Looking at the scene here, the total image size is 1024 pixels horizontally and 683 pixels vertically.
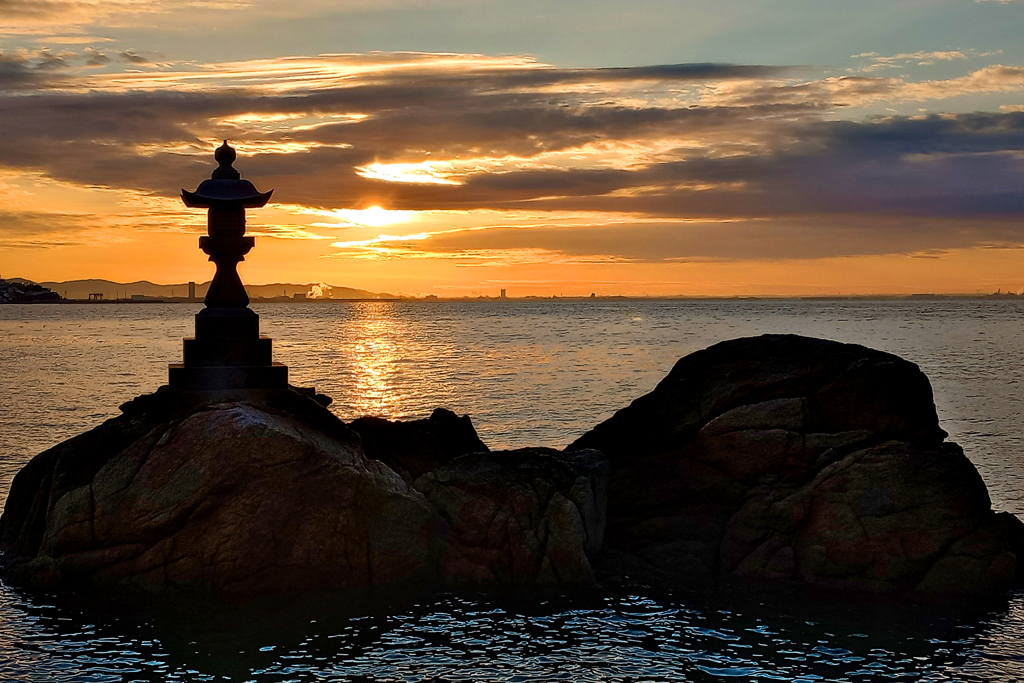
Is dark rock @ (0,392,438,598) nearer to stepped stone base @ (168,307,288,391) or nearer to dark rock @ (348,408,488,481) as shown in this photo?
stepped stone base @ (168,307,288,391)

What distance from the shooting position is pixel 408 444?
1827 centimetres

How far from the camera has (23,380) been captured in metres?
55.0

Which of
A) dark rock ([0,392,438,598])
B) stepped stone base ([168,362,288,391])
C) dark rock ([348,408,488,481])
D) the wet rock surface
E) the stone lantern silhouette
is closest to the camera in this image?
dark rock ([0,392,438,598])

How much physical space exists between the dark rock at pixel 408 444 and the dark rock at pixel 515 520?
5.81ft

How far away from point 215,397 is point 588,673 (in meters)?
8.14

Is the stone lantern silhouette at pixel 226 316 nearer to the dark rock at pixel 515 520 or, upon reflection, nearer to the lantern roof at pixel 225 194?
the lantern roof at pixel 225 194

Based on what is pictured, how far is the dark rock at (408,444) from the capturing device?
58.1ft

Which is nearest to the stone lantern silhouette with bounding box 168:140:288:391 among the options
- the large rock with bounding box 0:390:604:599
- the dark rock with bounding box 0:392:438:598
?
the large rock with bounding box 0:390:604:599

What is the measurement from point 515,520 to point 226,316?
249 inches

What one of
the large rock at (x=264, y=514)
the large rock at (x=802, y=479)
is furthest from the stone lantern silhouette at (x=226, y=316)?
the large rock at (x=802, y=479)

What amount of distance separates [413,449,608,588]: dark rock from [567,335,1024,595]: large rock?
55.1 inches

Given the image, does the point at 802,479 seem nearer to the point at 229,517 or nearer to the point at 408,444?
the point at 408,444

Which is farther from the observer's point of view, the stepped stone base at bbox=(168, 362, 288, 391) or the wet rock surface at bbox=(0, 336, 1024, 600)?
the stepped stone base at bbox=(168, 362, 288, 391)

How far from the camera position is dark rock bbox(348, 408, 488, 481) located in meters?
17.7
